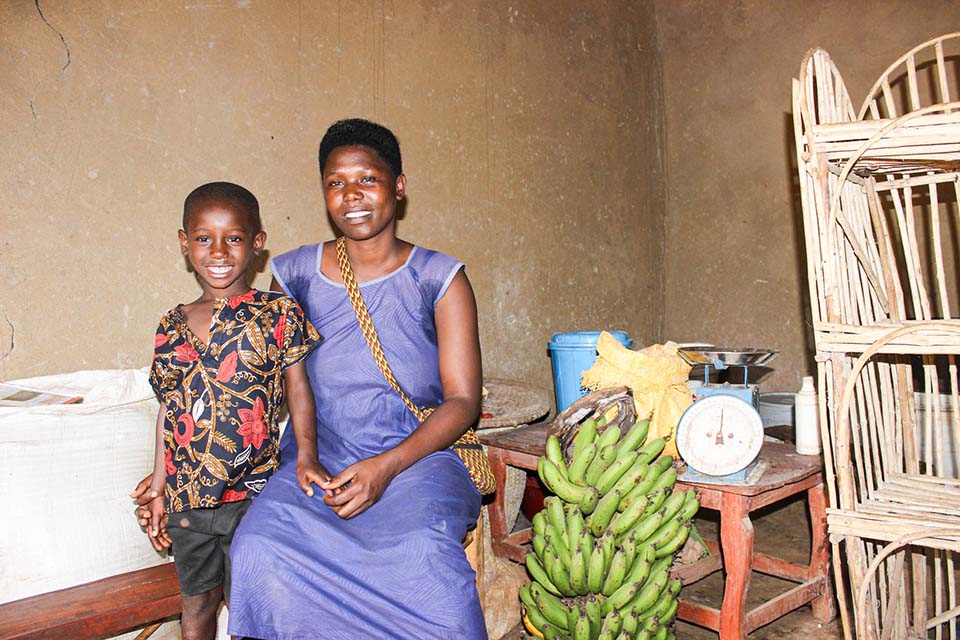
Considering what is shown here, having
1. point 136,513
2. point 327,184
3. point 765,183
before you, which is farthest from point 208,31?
point 765,183

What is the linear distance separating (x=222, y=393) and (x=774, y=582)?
8.94 feet

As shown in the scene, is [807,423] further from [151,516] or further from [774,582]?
[151,516]

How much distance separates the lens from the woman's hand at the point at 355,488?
2102 millimetres

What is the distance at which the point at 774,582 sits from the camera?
11.7ft

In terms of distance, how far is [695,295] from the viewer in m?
5.98

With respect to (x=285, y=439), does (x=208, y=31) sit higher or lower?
higher

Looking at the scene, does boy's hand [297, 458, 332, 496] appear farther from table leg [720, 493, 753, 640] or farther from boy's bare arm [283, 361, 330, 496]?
table leg [720, 493, 753, 640]

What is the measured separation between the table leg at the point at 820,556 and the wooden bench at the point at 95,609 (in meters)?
2.36

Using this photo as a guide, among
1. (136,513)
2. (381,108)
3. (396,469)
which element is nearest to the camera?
(396,469)

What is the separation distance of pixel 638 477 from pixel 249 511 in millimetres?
1213

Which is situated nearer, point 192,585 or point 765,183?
point 192,585

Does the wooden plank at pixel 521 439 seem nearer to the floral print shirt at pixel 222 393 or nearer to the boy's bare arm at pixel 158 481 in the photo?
the floral print shirt at pixel 222 393

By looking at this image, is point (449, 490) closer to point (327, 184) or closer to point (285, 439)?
point (285, 439)

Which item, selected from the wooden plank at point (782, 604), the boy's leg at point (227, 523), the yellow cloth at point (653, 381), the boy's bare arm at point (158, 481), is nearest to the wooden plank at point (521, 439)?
the yellow cloth at point (653, 381)
